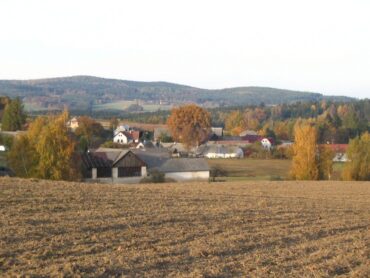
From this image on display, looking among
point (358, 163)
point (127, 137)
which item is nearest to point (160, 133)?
point (127, 137)

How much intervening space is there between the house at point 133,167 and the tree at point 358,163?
1463 cm

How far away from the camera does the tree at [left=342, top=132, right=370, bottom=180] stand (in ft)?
199

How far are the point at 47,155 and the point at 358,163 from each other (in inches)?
1237

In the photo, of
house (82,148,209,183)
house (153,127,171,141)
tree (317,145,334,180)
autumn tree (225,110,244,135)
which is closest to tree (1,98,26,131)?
house (153,127,171,141)

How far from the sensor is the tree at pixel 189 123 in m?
106

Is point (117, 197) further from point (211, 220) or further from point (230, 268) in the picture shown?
point (230, 268)

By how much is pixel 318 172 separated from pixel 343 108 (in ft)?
447

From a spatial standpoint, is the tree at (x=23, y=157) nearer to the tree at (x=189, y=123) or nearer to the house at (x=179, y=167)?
the house at (x=179, y=167)

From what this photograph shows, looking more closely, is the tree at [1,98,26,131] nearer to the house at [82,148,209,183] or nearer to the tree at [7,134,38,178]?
the house at [82,148,209,183]

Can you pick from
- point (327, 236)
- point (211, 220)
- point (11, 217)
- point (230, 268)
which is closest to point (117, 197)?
point (211, 220)

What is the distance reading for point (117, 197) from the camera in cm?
2248

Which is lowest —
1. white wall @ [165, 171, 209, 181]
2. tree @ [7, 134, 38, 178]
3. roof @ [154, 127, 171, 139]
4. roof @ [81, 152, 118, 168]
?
roof @ [154, 127, 171, 139]

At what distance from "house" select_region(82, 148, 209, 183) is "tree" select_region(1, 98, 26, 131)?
34089mm

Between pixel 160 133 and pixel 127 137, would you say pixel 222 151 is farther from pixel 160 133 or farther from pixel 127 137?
pixel 127 137
